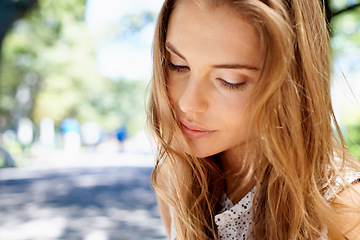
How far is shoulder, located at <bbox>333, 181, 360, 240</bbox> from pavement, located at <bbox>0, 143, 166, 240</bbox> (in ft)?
14.0

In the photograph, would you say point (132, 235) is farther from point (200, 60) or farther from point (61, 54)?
point (61, 54)

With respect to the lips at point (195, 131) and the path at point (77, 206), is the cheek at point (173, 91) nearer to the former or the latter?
the lips at point (195, 131)

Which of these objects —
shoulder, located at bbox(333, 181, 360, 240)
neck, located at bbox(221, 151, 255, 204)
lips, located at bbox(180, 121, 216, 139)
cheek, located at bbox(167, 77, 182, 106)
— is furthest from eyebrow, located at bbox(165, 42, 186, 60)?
shoulder, located at bbox(333, 181, 360, 240)

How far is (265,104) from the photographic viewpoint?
116 centimetres

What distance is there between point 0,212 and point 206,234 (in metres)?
5.78

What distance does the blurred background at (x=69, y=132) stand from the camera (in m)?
5.32

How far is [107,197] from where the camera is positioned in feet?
25.0

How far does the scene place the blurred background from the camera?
17.4 ft

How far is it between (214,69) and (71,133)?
1543 centimetres

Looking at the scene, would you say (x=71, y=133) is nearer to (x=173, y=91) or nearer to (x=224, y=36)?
(x=173, y=91)

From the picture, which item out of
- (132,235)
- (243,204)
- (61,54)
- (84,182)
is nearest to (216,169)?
(243,204)

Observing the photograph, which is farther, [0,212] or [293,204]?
[0,212]

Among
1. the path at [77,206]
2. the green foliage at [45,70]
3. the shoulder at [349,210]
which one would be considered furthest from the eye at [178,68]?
the green foliage at [45,70]

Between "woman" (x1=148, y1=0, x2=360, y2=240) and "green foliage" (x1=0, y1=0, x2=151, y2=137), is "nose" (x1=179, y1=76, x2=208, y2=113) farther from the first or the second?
"green foliage" (x1=0, y1=0, x2=151, y2=137)
